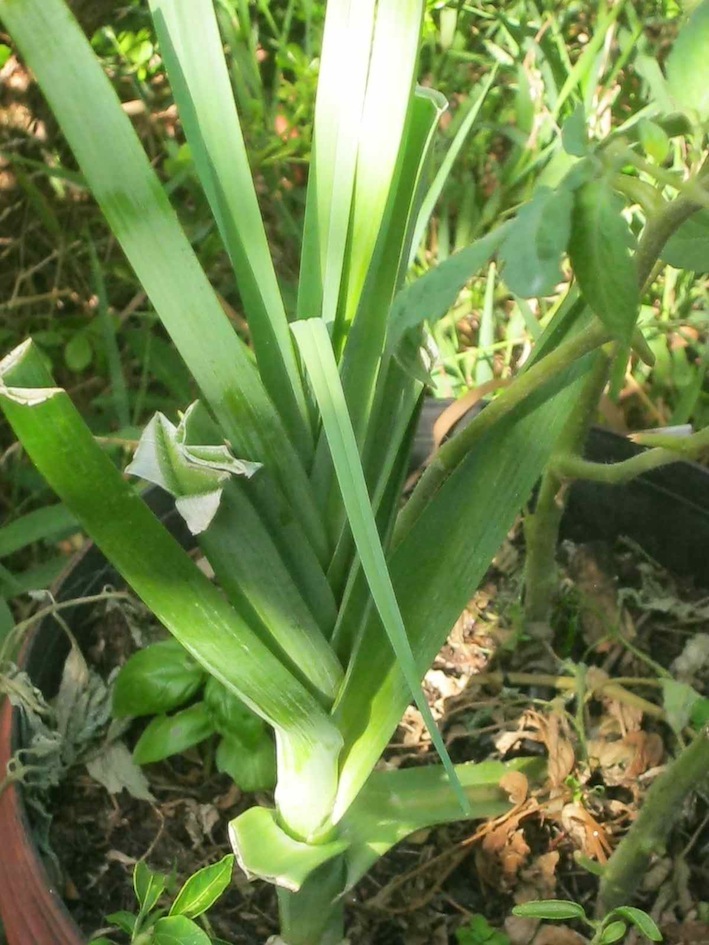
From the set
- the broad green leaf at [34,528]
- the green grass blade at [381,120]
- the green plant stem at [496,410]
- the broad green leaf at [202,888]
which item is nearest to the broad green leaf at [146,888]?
the broad green leaf at [202,888]

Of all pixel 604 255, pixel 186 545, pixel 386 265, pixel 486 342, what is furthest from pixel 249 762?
pixel 486 342

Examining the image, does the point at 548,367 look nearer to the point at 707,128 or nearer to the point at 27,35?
the point at 707,128

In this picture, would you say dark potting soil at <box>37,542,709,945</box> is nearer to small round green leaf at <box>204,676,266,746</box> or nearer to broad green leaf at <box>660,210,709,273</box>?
small round green leaf at <box>204,676,266,746</box>

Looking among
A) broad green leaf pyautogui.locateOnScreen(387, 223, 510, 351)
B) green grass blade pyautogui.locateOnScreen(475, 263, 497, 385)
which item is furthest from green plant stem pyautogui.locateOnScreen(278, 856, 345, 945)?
green grass blade pyautogui.locateOnScreen(475, 263, 497, 385)

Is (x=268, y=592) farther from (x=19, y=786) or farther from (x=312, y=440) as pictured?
(x=19, y=786)

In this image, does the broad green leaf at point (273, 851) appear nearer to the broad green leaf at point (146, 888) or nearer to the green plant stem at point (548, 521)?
the broad green leaf at point (146, 888)

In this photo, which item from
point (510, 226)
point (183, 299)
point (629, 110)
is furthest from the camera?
point (629, 110)

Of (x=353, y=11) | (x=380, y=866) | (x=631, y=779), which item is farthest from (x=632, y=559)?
(x=353, y=11)
